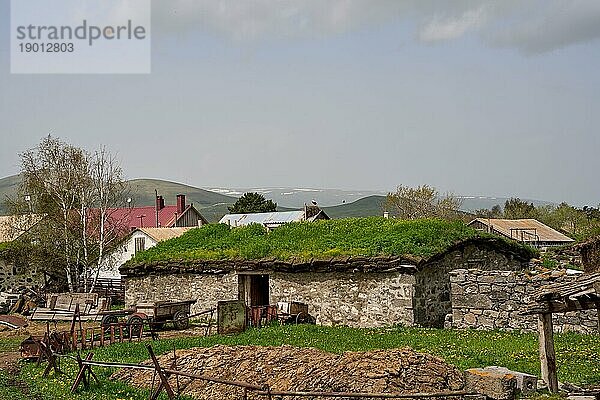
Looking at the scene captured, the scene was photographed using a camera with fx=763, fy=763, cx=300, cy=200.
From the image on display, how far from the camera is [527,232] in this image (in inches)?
2741

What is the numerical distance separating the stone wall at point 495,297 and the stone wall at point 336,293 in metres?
1.51

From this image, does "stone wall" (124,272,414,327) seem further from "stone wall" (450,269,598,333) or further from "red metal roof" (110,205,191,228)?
"red metal roof" (110,205,191,228)

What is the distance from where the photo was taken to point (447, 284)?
77.7 ft

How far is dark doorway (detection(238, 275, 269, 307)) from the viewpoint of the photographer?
2631 centimetres

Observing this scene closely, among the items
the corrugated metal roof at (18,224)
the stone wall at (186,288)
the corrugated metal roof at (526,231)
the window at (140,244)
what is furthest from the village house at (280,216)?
the stone wall at (186,288)

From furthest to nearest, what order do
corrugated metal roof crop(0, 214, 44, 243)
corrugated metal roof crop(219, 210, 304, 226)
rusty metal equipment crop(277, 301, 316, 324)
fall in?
corrugated metal roof crop(219, 210, 304, 226) → corrugated metal roof crop(0, 214, 44, 243) → rusty metal equipment crop(277, 301, 316, 324)

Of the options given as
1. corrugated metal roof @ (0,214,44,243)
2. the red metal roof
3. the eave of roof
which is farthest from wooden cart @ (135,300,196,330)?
the red metal roof

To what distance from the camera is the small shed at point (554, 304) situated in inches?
452

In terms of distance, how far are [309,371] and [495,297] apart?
9849 millimetres

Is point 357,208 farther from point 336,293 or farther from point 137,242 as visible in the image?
point 336,293

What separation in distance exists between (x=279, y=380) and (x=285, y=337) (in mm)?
7163

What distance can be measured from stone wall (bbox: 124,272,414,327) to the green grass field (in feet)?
2.75

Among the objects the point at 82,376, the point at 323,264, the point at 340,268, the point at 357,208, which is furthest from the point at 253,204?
the point at 357,208

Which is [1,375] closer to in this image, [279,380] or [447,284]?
[279,380]
